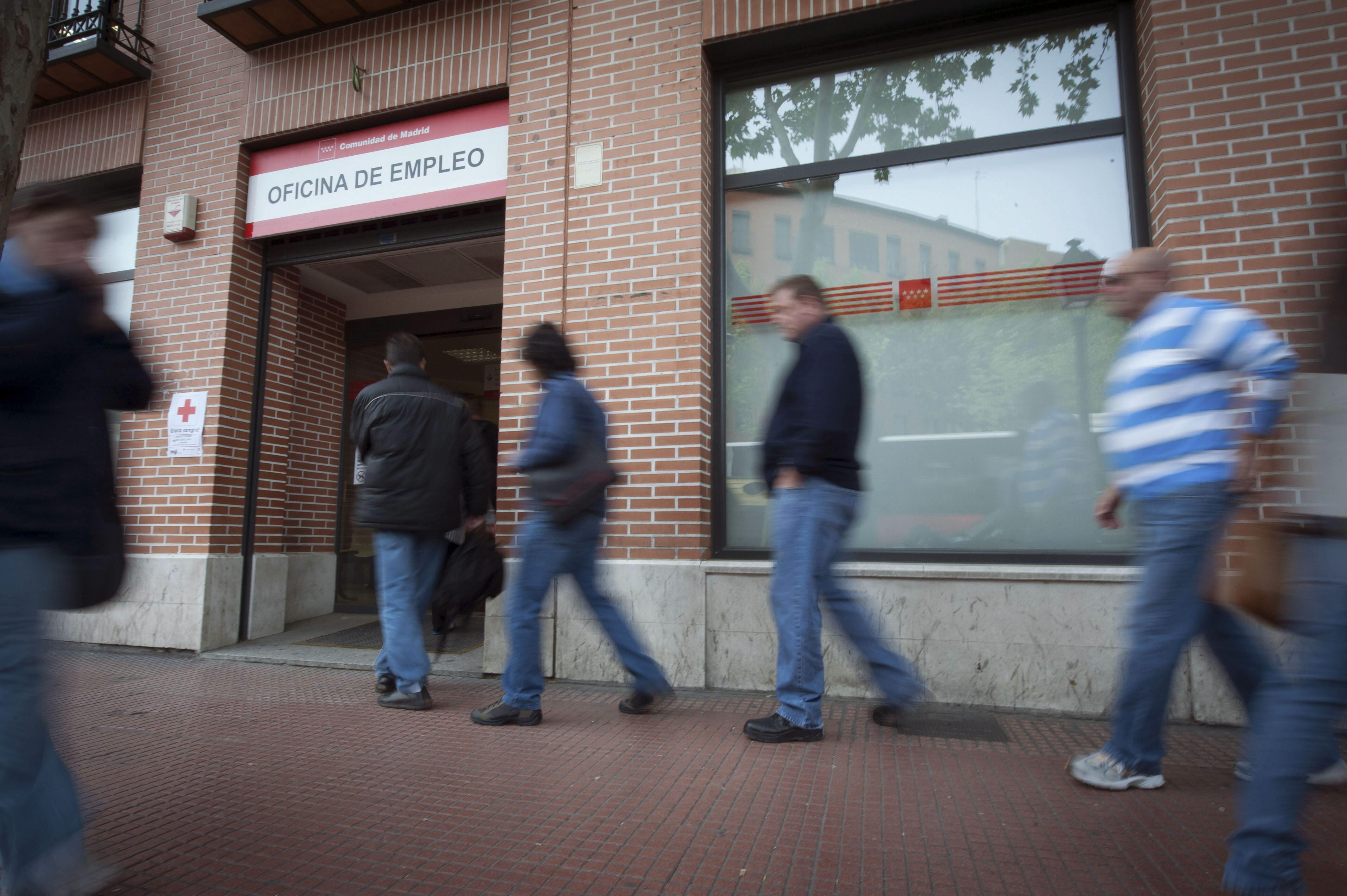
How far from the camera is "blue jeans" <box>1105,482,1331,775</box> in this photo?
7.79 ft

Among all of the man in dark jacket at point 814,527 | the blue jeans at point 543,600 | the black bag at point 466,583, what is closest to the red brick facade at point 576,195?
the black bag at point 466,583

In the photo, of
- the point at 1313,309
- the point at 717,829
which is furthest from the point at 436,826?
the point at 1313,309

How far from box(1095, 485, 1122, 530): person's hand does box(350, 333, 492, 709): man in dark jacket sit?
2914 millimetres

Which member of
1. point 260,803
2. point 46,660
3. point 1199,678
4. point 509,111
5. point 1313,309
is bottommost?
point 260,803

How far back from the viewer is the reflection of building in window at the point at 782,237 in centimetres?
484

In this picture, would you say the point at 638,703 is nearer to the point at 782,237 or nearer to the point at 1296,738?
the point at 1296,738

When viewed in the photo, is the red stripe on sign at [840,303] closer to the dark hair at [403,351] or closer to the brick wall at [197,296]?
the dark hair at [403,351]

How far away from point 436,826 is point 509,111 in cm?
431

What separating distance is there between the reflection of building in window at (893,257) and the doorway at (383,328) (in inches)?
133

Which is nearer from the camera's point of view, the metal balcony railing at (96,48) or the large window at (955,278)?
the large window at (955,278)

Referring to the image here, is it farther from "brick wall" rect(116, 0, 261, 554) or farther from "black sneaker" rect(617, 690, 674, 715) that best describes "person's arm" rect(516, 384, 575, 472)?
"brick wall" rect(116, 0, 261, 554)

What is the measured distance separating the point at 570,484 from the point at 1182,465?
7.54 ft

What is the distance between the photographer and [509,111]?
5105 millimetres

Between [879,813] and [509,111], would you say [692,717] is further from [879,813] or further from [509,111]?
[509,111]
